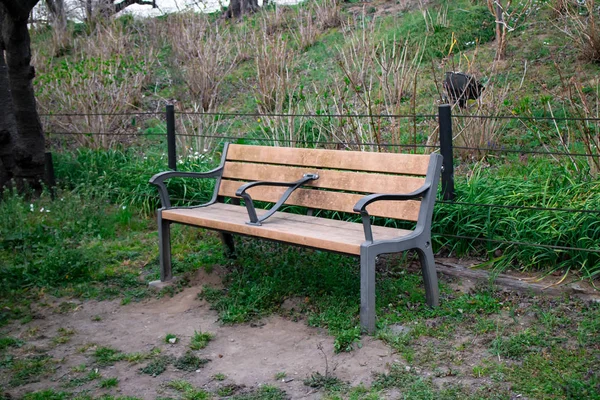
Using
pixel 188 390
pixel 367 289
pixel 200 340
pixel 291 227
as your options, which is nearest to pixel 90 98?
pixel 291 227

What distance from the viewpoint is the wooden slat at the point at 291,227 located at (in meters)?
3.92

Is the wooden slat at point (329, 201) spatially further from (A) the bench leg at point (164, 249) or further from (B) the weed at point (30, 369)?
(B) the weed at point (30, 369)

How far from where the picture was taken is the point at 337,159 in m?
4.57

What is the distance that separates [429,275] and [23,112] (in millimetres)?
5519

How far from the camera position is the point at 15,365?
373 centimetres

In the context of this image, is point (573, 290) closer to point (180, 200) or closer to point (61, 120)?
point (180, 200)

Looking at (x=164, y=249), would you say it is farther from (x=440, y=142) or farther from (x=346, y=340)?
(x=440, y=142)

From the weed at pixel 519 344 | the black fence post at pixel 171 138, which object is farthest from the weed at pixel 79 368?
the black fence post at pixel 171 138

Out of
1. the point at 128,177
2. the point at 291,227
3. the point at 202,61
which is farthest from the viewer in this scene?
the point at 202,61

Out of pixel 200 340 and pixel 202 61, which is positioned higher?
pixel 202 61

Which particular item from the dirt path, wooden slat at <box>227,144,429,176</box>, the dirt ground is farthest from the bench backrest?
the dirt path

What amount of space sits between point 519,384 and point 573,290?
1282mm

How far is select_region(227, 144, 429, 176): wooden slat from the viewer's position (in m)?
4.12

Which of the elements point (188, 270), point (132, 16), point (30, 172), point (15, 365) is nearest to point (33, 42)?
point (132, 16)
